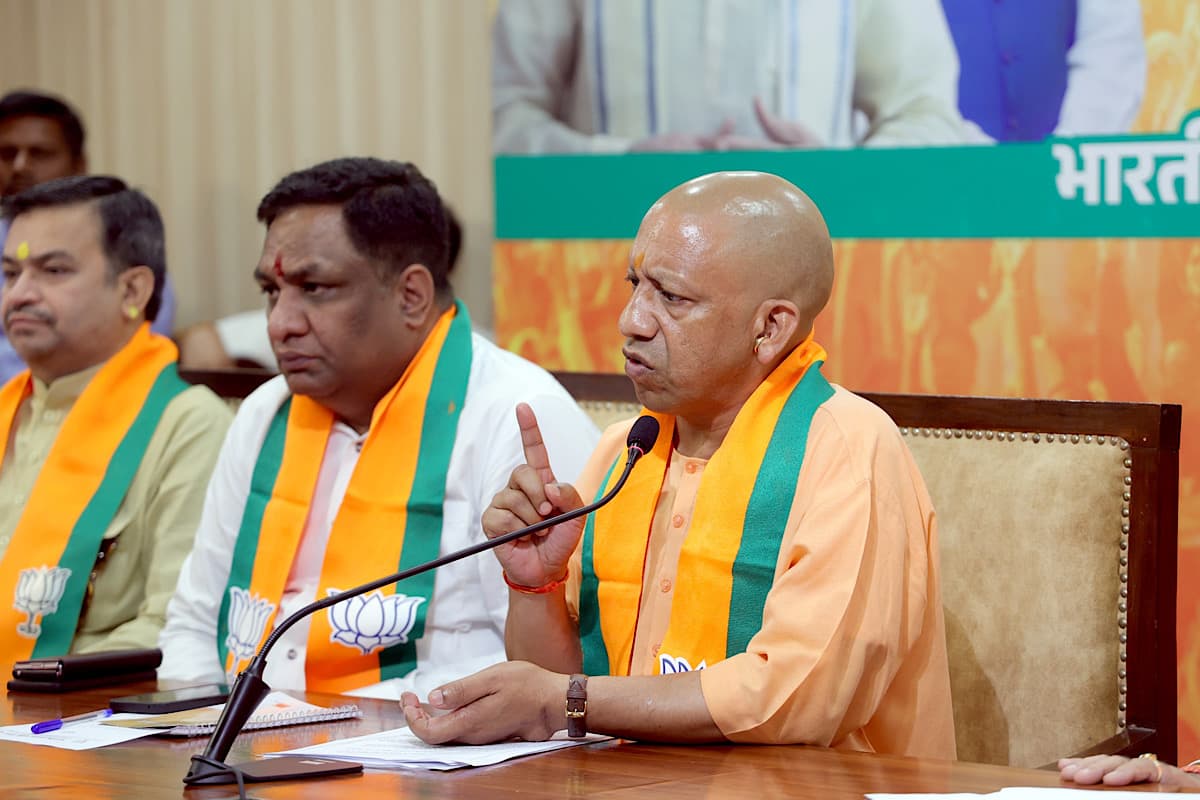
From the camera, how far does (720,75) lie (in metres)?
3.86

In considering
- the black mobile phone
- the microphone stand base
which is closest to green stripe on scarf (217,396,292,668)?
the black mobile phone

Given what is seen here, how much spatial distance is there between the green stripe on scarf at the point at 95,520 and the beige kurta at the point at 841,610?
136 centimetres

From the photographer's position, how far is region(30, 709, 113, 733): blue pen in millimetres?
2021

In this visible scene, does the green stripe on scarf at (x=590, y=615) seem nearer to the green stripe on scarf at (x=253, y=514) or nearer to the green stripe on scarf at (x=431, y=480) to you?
the green stripe on scarf at (x=431, y=480)

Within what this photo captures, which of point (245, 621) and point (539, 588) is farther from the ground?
point (539, 588)

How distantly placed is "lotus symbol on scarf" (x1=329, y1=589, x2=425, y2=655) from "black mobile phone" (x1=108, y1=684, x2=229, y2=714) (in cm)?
43

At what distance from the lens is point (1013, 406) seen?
247 cm

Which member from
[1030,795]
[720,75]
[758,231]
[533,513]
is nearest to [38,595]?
[533,513]

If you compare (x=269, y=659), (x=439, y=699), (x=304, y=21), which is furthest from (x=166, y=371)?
(x=304, y=21)

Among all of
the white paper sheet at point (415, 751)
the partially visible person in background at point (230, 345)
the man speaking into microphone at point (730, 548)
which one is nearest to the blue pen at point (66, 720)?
the white paper sheet at point (415, 751)

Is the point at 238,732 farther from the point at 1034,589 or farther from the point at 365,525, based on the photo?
the point at 1034,589

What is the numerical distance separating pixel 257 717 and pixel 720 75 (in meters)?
2.24

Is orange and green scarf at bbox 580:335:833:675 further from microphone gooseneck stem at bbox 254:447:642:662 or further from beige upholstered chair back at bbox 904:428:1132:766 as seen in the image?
beige upholstered chair back at bbox 904:428:1132:766

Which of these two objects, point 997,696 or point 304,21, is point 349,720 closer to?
point 997,696
